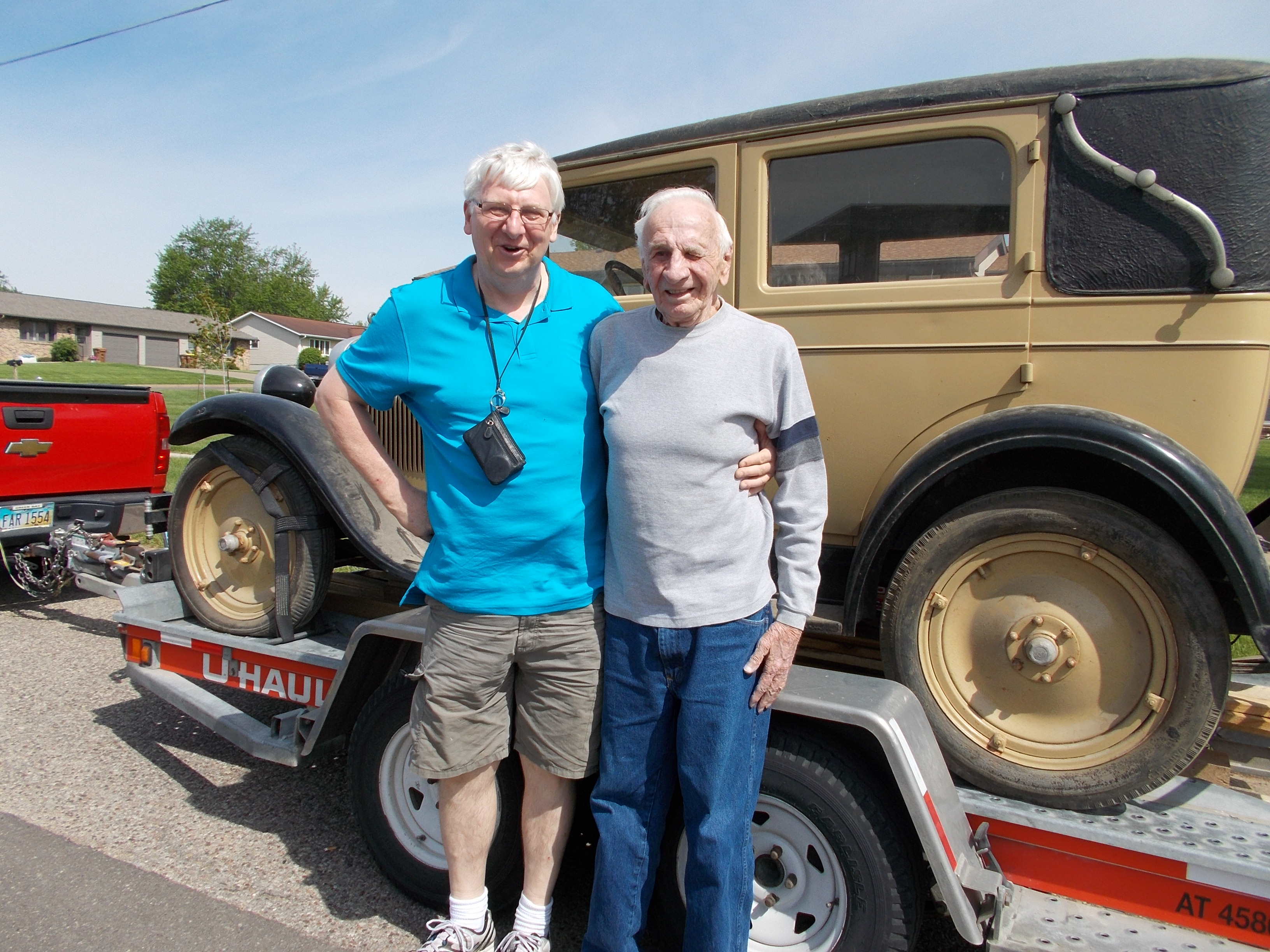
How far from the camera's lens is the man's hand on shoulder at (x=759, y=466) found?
1893 mm

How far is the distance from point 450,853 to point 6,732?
2.92m

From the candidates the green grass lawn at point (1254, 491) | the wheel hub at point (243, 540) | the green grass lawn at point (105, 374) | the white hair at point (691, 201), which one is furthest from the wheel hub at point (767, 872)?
the green grass lawn at point (105, 374)

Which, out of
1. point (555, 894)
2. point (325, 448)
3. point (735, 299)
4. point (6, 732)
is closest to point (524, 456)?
point (735, 299)

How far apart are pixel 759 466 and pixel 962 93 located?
1270 mm

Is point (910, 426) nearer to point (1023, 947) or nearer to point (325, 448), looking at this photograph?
point (1023, 947)

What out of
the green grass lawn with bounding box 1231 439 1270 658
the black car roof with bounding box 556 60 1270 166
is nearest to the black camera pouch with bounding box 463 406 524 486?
the black car roof with bounding box 556 60 1270 166

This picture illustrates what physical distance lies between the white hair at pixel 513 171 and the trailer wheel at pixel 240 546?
63.1 inches

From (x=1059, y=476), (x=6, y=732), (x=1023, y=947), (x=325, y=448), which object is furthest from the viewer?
(x=6, y=732)

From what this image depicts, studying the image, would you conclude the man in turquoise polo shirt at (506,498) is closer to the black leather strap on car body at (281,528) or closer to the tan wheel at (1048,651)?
the tan wheel at (1048,651)

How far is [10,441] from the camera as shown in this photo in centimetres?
532

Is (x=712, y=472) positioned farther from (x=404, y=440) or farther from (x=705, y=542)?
(x=404, y=440)

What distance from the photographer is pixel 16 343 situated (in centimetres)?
4997

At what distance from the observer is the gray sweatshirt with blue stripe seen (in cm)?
185

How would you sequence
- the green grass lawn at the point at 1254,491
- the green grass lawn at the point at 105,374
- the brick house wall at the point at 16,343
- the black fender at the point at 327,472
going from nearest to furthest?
the black fender at the point at 327,472, the green grass lawn at the point at 1254,491, the green grass lawn at the point at 105,374, the brick house wall at the point at 16,343
